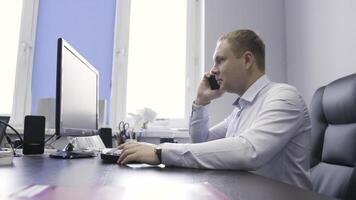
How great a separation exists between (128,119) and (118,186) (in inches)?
87.5

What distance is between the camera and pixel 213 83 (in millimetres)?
1622

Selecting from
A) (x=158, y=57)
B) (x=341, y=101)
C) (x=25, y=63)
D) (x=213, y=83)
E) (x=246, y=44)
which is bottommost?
(x=341, y=101)

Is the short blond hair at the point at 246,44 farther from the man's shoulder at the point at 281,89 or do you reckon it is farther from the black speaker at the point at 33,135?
the black speaker at the point at 33,135

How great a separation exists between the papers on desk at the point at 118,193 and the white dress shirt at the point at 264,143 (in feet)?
1.15

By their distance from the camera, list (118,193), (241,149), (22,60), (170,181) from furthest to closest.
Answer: (22,60), (241,149), (170,181), (118,193)

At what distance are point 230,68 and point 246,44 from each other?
126 mm

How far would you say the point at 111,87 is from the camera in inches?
113

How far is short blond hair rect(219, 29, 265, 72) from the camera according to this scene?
1.38m

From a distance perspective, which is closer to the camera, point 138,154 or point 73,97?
point 138,154

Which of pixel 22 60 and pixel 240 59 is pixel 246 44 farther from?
pixel 22 60

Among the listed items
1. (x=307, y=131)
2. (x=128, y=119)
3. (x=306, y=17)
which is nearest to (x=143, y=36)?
(x=128, y=119)

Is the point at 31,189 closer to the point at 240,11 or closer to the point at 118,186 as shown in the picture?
the point at 118,186

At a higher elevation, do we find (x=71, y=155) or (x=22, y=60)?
(x=22, y=60)

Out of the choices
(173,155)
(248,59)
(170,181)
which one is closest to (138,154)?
(173,155)
